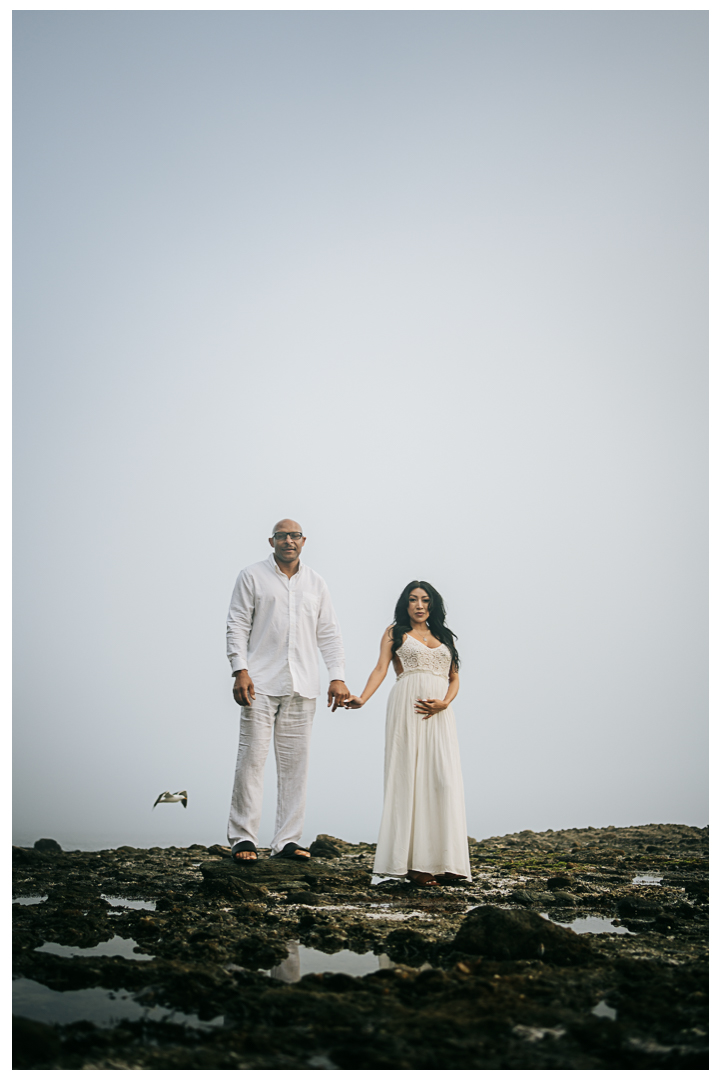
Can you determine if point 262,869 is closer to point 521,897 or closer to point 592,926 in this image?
point 521,897

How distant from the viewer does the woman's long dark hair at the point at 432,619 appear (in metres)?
6.79

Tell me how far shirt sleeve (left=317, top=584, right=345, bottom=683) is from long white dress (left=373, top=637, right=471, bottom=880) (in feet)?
2.44

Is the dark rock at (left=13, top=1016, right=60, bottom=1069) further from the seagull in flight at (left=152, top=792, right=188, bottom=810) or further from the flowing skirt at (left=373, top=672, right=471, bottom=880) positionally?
the seagull in flight at (left=152, top=792, right=188, bottom=810)

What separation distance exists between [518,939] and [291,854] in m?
3.44

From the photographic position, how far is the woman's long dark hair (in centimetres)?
679

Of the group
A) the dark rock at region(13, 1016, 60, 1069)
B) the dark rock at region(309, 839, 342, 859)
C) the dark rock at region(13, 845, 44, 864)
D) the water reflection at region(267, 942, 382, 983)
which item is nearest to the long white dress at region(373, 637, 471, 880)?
the dark rock at region(309, 839, 342, 859)

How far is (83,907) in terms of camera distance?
493cm

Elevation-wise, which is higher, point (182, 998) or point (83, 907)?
point (182, 998)

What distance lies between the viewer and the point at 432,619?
22.7ft

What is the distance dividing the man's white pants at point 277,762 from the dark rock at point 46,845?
3.24 m

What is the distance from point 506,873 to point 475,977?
425cm

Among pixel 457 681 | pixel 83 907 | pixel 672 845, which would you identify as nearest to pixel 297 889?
pixel 83 907

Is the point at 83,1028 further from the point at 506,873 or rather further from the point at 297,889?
the point at 506,873

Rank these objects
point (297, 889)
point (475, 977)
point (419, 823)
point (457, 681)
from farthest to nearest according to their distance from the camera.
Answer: point (457, 681), point (419, 823), point (297, 889), point (475, 977)
